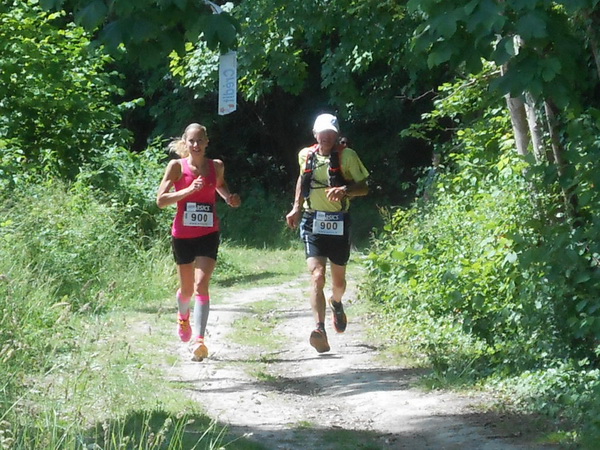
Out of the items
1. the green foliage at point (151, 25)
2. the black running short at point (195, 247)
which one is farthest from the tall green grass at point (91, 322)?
the green foliage at point (151, 25)

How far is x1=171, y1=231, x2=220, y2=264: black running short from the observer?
8766mm

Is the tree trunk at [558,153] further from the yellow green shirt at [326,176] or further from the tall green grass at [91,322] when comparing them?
the tall green grass at [91,322]

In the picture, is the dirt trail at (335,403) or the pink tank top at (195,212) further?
the pink tank top at (195,212)

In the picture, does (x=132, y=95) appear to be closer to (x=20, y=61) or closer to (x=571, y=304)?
(x=20, y=61)

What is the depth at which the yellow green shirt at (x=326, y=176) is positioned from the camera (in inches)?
351

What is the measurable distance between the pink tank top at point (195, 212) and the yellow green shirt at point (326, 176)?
86cm

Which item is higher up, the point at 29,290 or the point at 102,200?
the point at 102,200

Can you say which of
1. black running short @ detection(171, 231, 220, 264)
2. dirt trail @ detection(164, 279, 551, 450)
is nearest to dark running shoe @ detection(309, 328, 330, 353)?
dirt trail @ detection(164, 279, 551, 450)

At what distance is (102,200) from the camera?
15219 millimetres

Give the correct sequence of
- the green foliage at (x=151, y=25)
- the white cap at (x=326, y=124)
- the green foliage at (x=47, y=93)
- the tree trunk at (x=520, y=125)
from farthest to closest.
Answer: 1. the green foliage at (x=47, y=93)
2. the tree trunk at (x=520, y=125)
3. the white cap at (x=326, y=124)
4. the green foliage at (x=151, y=25)

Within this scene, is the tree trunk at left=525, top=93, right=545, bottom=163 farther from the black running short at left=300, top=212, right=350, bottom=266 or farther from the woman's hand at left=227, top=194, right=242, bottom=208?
the woman's hand at left=227, top=194, right=242, bottom=208

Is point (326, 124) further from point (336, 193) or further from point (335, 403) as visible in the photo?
point (335, 403)

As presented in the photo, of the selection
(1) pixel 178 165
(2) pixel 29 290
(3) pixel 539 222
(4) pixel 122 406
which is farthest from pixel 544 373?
(2) pixel 29 290

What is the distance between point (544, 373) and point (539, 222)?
1181mm
